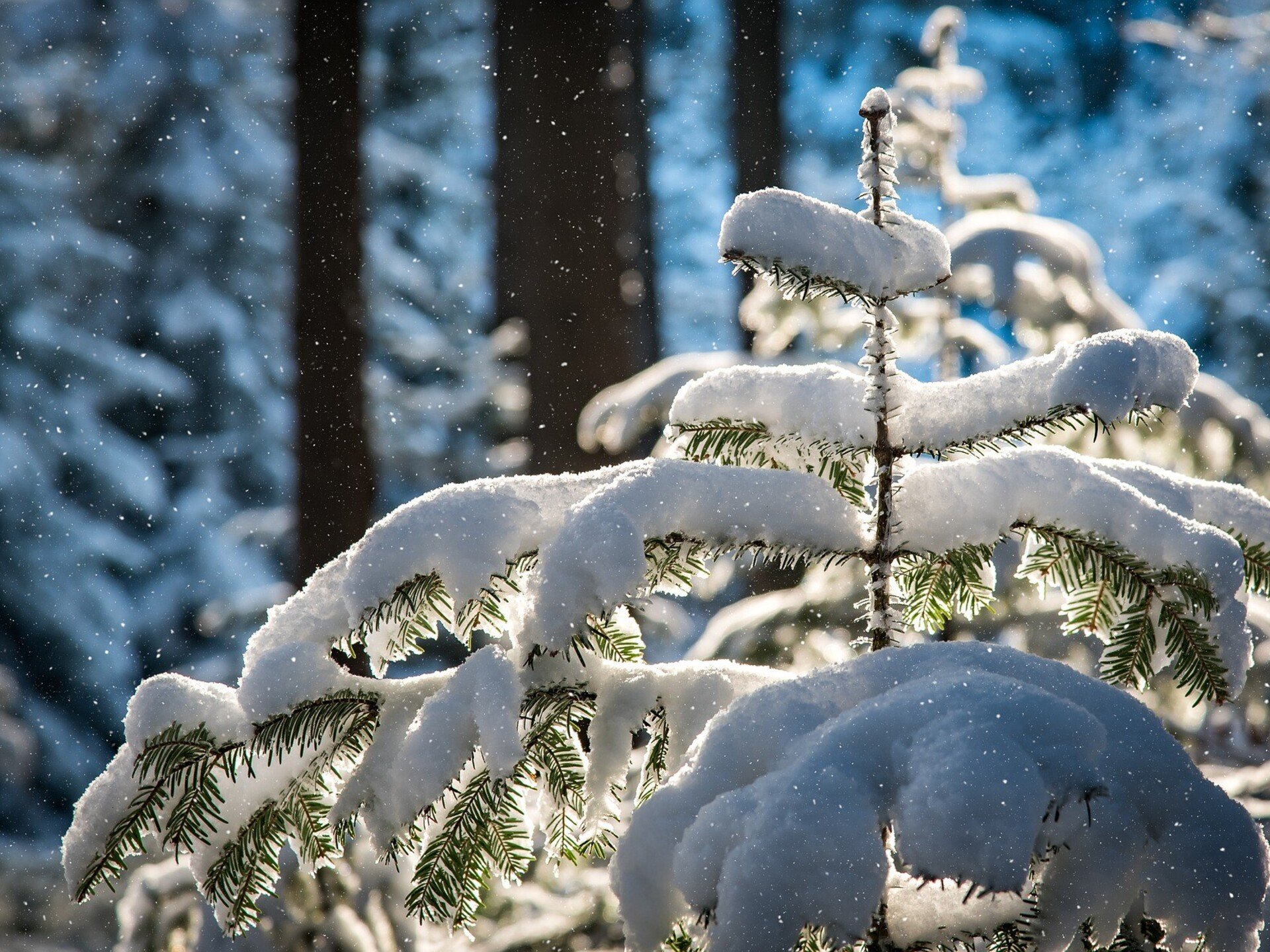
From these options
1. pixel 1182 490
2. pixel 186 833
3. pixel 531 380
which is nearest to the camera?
pixel 186 833

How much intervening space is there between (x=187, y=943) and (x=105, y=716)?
8.21 meters

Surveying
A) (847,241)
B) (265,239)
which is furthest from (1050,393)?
(265,239)

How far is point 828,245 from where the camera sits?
1.01 metres

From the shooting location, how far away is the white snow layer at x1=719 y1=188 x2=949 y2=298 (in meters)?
0.99

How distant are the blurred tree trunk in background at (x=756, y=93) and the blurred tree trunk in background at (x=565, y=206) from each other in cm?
198

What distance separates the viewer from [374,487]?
184 inches

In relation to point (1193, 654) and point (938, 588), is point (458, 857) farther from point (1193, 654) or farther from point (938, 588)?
point (1193, 654)

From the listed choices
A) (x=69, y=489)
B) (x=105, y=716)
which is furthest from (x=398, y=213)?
(x=105, y=716)

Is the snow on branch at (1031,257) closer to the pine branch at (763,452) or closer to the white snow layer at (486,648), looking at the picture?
the pine branch at (763,452)

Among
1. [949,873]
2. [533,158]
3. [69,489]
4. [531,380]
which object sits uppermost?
[533,158]

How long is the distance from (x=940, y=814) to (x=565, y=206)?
13.2 ft

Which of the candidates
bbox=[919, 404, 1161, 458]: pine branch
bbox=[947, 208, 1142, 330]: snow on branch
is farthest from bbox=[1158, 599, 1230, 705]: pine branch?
bbox=[947, 208, 1142, 330]: snow on branch

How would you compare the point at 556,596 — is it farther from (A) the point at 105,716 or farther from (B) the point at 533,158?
(A) the point at 105,716

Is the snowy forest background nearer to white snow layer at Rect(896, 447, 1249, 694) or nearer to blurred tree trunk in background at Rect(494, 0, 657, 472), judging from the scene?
blurred tree trunk in background at Rect(494, 0, 657, 472)
